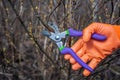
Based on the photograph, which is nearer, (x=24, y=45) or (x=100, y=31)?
(x=100, y=31)

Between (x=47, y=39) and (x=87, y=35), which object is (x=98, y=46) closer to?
(x=87, y=35)

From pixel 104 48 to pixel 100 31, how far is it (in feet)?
0.43

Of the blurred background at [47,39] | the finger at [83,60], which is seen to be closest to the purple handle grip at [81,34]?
the finger at [83,60]

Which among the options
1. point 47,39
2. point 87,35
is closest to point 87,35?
point 87,35

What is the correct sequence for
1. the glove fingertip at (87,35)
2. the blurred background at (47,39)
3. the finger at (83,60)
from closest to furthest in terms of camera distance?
the glove fingertip at (87,35) < the finger at (83,60) < the blurred background at (47,39)

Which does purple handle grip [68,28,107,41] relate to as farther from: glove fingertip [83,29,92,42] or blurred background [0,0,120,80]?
blurred background [0,0,120,80]

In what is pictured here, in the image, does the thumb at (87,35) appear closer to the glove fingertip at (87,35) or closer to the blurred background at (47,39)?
the glove fingertip at (87,35)

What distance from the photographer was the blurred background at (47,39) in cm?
291

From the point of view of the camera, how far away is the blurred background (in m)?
2.91

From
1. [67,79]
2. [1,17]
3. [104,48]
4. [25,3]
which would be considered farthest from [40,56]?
[104,48]

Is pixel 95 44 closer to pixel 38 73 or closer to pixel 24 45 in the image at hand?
pixel 38 73

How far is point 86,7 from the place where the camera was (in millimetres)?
3520

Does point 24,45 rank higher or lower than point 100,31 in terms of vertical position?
lower

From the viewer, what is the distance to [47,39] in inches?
128
